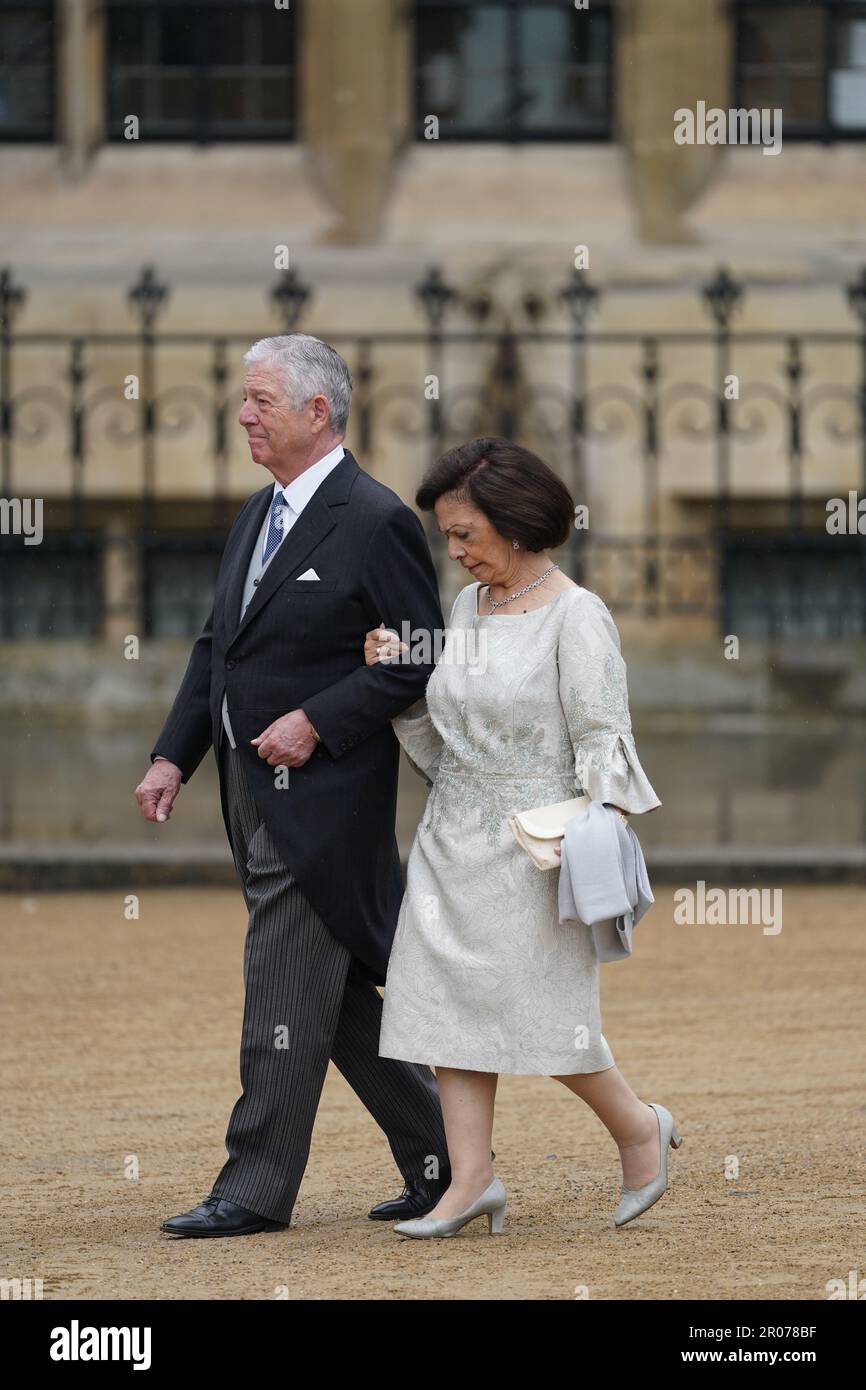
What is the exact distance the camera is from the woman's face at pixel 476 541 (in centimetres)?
497

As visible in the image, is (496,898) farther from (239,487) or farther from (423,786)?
(239,487)

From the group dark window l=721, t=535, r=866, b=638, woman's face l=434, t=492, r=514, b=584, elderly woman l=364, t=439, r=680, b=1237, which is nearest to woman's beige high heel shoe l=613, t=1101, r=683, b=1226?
elderly woman l=364, t=439, r=680, b=1237

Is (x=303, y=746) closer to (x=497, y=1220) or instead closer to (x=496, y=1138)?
(x=497, y=1220)

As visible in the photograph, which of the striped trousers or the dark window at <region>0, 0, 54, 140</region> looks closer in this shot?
the striped trousers

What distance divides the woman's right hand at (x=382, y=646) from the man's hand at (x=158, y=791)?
0.56 m

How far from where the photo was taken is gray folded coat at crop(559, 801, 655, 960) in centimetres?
470

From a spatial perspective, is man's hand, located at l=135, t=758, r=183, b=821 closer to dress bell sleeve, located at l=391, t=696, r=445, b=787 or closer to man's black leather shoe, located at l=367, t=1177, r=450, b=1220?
dress bell sleeve, located at l=391, t=696, r=445, b=787

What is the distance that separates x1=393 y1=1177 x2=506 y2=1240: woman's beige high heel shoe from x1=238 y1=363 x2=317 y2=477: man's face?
1.59 metres

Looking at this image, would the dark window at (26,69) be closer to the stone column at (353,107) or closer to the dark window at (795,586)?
the stone column at (353,107)

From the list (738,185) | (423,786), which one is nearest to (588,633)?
(423,786)

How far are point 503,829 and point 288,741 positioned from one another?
1.57ft

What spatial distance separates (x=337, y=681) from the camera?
5023 mm

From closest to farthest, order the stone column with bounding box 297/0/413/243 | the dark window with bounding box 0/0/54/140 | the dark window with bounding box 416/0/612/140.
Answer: the stone column with bounding box 297/0/413/243 < the dark window with bounding box 416/0/612/140 < the dark window with bounding box 0/0/54/140

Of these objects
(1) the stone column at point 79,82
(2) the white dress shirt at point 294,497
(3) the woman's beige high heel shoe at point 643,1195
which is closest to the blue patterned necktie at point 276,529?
(2) the white dress shirt at point 294,497
